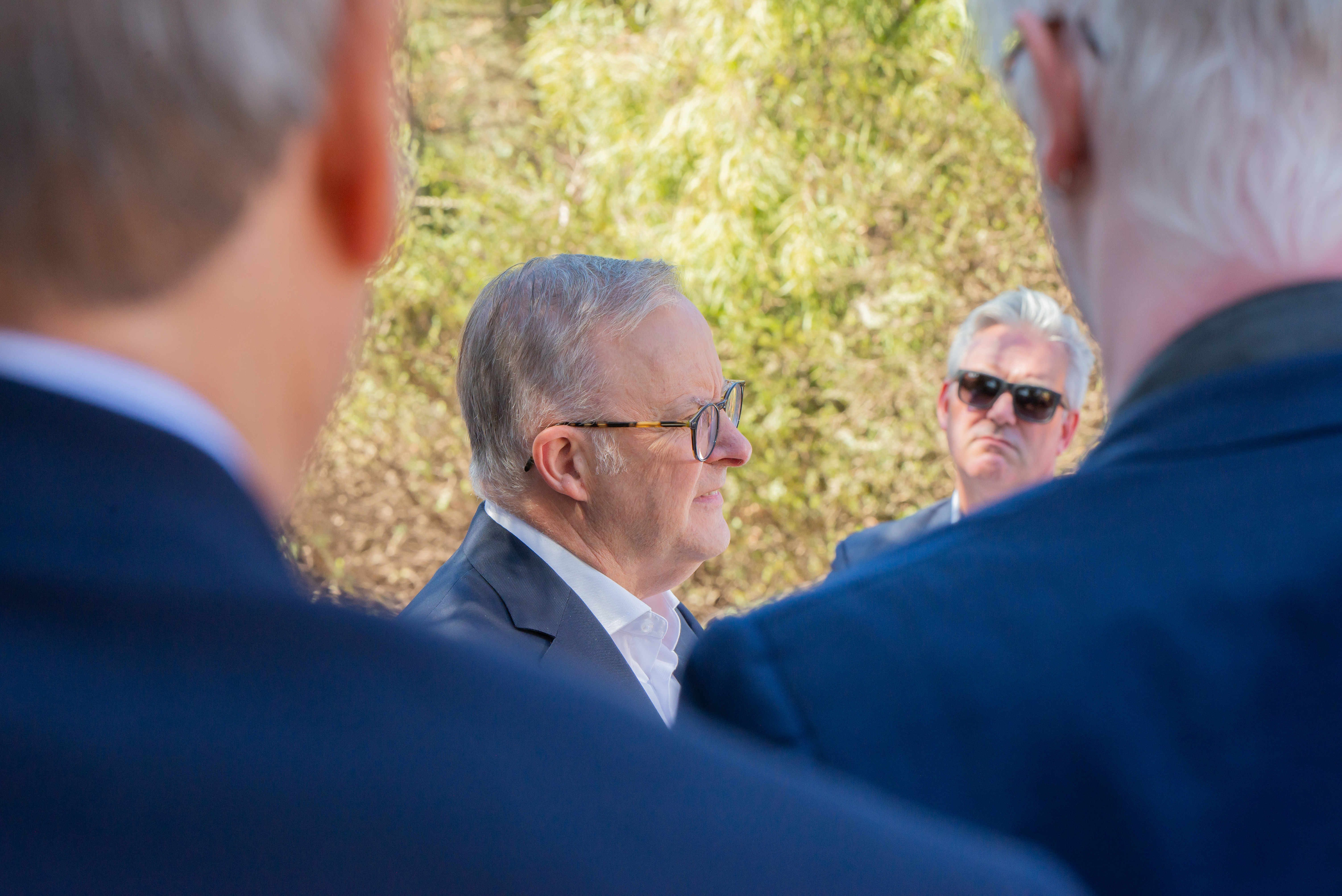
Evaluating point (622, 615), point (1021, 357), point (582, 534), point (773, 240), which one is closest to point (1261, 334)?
point (622, 615)

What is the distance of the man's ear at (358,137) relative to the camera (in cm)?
63

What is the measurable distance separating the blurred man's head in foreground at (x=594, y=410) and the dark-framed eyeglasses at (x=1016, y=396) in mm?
2026

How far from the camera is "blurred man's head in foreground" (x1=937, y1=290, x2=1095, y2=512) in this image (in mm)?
4562

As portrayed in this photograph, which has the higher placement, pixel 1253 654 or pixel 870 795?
pixel 1253 654

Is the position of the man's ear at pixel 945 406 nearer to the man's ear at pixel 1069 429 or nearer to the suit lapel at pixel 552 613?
the man's ear at pixel 1069 429

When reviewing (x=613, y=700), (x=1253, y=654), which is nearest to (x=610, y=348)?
(x=1253, y=654)

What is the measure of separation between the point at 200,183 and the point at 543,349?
2194 mm

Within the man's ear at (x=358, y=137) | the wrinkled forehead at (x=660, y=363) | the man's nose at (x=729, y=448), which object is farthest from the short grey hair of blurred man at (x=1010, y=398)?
the man's ear at (x=358, y=137)

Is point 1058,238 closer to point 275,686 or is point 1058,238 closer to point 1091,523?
point 1091,523

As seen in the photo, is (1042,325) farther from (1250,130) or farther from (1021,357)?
(1250,130)

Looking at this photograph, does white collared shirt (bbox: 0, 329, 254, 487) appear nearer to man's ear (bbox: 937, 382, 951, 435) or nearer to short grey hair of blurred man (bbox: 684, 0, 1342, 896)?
short grey hair of blurred man (bbox: 684, 0, 1342, 896)

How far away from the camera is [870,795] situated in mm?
672

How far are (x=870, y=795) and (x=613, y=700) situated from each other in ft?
0.64

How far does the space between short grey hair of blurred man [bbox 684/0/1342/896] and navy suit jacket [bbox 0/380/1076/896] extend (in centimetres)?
30
